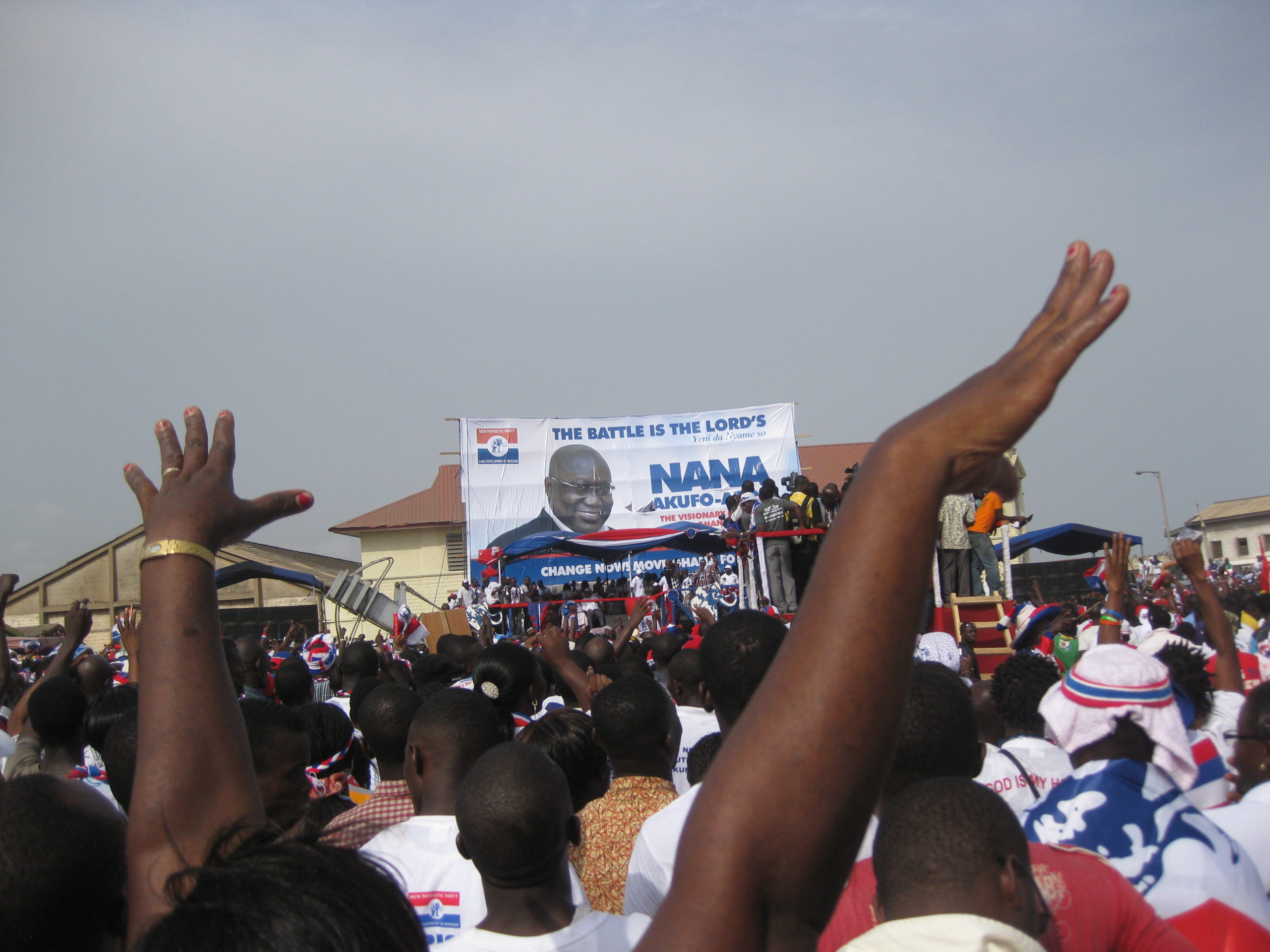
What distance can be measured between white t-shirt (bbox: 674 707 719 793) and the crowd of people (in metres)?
0.02

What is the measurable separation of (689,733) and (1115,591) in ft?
6.79

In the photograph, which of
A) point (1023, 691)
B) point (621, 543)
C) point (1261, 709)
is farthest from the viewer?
point (621, 543)

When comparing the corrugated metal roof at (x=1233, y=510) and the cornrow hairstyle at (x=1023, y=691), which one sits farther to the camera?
the corrugated metal roof at (x=1233, y=510)

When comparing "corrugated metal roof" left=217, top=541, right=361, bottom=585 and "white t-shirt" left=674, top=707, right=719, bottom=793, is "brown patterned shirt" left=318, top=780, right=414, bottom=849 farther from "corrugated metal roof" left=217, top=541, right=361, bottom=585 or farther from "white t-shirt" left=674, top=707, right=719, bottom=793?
"corrugated metal roof" left=217, top=541, right=361, bottom=585

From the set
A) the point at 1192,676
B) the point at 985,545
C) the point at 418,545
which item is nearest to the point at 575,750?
the point at 1192,676

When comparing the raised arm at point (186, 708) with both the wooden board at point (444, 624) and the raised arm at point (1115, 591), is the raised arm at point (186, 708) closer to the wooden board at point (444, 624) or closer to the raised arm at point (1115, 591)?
the raised arm at point (1115, 591)

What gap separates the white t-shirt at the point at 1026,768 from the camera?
10.7 ft

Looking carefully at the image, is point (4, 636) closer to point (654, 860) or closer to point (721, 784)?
point (654, 860)

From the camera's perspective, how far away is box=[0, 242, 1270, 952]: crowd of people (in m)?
1.02

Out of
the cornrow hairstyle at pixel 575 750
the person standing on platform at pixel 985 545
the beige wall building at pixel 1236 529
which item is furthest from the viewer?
the beige wall building at pixel 1236 529

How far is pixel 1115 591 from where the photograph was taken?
4.59 meters

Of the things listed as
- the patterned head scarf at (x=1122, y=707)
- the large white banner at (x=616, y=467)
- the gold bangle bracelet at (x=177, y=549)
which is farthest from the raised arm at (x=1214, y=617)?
the large white banner at (x=616, y=467)

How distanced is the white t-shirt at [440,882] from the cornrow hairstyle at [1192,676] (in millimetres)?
2632

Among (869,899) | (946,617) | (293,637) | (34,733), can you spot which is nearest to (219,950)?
(869,899)
